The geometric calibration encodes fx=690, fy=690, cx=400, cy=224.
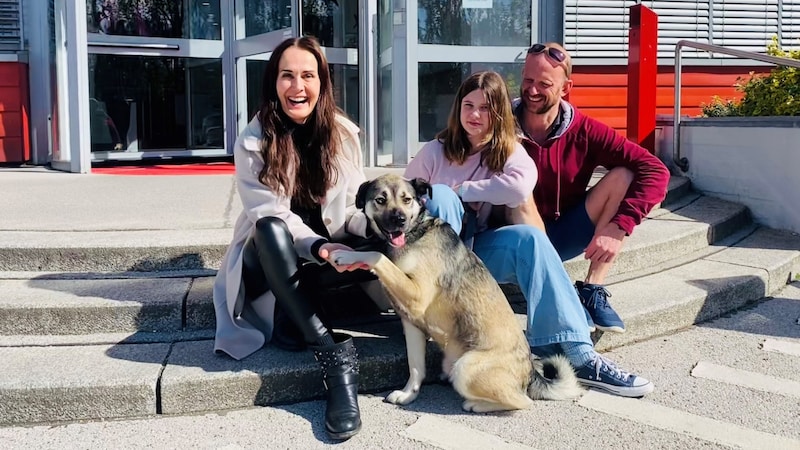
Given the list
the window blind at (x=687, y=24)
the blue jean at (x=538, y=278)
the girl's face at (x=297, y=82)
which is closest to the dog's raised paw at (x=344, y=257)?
the blue jean at (x=538, y=278)

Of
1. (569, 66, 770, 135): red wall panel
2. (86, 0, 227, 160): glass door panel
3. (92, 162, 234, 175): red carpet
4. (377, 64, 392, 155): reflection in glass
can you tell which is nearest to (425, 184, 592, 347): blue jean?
(92, 162, 234, 175): red carpet

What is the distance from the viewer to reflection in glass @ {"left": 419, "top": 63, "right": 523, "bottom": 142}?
8438 millimetres

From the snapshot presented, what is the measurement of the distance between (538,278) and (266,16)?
6795 millimetres

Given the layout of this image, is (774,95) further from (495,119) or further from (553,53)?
(495,119)

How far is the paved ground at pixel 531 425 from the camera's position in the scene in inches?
101

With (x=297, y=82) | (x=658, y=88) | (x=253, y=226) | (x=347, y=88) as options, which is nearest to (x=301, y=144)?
(x=297, y=82)

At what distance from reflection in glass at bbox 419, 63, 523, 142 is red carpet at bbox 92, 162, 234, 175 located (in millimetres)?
2416

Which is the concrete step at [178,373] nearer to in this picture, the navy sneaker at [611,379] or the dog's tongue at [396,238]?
the navy sneaker at [611,379]

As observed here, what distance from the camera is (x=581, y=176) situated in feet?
11.4

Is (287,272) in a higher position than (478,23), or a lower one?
lower

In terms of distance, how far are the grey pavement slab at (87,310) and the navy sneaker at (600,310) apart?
1968 millimetres

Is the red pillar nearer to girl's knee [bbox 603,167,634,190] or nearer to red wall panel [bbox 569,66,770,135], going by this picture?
red wall panel [bbox 569,66,770,135]

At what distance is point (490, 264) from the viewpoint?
10.4ft

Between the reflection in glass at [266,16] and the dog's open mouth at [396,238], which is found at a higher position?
the reflection in glass at [266,16]
